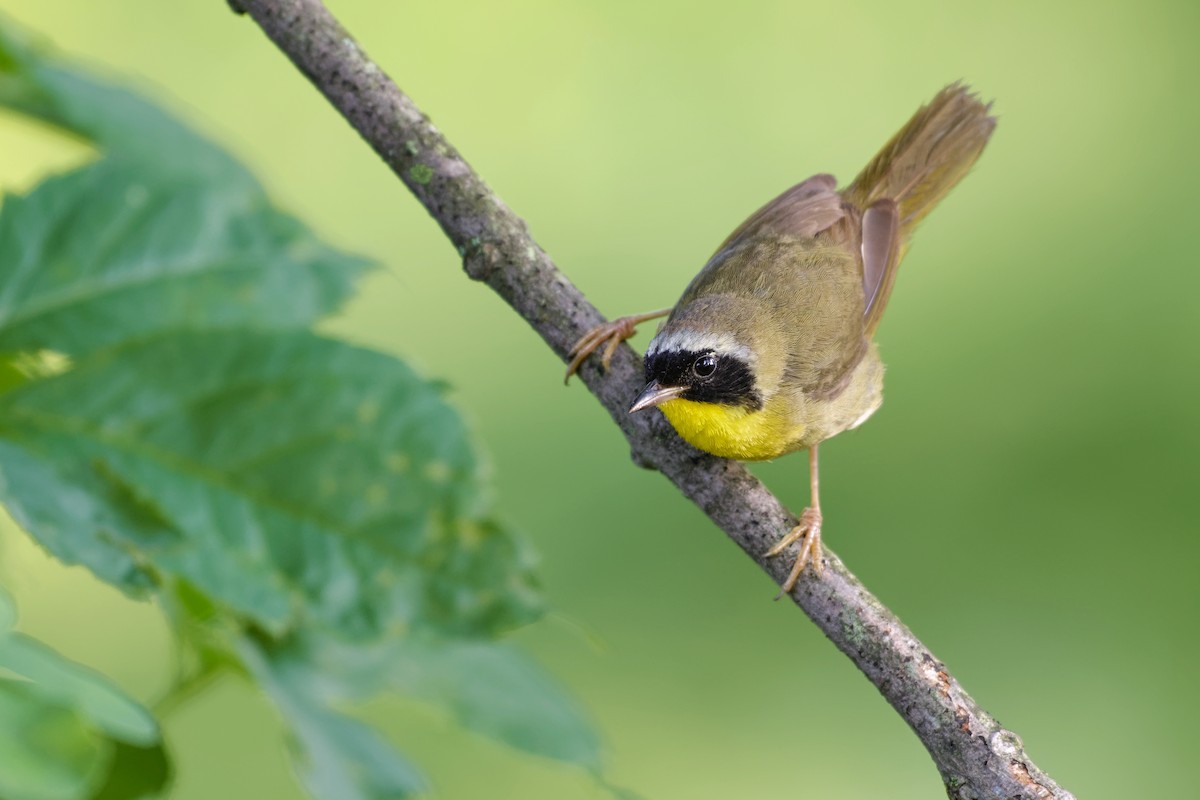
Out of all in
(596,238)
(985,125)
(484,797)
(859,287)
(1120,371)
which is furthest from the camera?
(1120,371)

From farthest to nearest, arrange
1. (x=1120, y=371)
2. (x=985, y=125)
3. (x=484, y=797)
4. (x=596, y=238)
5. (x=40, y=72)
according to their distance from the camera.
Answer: (x=1120, y=371) < (x=596, y=238) < (x=484, y=797) < (x=985, y=125) < (x=40, y=72)

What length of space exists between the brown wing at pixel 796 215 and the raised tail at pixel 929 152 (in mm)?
140

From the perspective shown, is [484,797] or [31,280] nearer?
[31,280]

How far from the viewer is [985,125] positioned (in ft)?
8.93

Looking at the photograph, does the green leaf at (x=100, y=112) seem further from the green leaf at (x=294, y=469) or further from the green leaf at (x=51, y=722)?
the green leaf at (x=51, y=722)

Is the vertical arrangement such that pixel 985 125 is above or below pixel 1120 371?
below

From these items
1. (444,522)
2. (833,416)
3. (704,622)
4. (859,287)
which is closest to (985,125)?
(859,287)

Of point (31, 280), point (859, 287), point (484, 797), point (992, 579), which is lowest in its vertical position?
point (31, 280)

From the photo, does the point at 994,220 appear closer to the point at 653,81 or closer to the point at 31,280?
the point at 653,81

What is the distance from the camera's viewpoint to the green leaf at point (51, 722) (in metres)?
0.87

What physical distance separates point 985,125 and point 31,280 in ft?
6.64

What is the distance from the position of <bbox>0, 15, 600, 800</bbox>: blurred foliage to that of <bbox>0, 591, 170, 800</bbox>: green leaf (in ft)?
0.74

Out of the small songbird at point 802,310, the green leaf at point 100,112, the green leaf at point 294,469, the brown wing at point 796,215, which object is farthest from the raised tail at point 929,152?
the green leaf at point 294,469

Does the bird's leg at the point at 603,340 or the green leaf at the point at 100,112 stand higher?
the bird's leg at the point at 603,340
